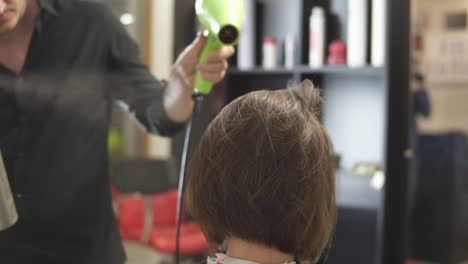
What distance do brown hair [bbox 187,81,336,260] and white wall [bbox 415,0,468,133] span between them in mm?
1920

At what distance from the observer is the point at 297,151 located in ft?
2.03

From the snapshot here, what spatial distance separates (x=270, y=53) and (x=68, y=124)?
2.95ft

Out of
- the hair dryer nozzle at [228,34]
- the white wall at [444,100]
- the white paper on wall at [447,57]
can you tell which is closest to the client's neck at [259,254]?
the hair dryer nozzle at [228,34]

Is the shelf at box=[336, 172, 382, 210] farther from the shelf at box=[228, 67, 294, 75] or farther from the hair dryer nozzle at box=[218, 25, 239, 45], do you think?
the hair dryer nozzle at box=[218, 25, 239, 45]

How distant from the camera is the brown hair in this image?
619 millimetres

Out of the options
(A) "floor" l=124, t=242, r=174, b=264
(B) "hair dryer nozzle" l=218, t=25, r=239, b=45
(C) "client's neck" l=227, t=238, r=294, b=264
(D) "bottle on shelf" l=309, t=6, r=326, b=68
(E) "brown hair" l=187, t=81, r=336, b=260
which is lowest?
(A) "floor" l=124, t=242, r=174, b=264

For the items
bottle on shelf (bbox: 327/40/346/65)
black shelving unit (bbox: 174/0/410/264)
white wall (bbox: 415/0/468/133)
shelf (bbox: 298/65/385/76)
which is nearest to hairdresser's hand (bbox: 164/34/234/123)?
black shelving unit (bbox: 174/0/410/264)

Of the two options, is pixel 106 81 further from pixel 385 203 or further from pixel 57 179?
pixel 385 203

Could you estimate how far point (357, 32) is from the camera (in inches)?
69.4

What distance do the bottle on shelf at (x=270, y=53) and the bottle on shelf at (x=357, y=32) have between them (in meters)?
0.24

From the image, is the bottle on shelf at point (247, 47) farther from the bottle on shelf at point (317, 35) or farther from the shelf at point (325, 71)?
the bottle on shelf at point (317, 35)

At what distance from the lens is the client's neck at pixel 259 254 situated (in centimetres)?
64

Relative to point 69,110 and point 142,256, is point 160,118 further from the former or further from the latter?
point 142,256

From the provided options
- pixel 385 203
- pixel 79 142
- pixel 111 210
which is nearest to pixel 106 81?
pixel 79 142
